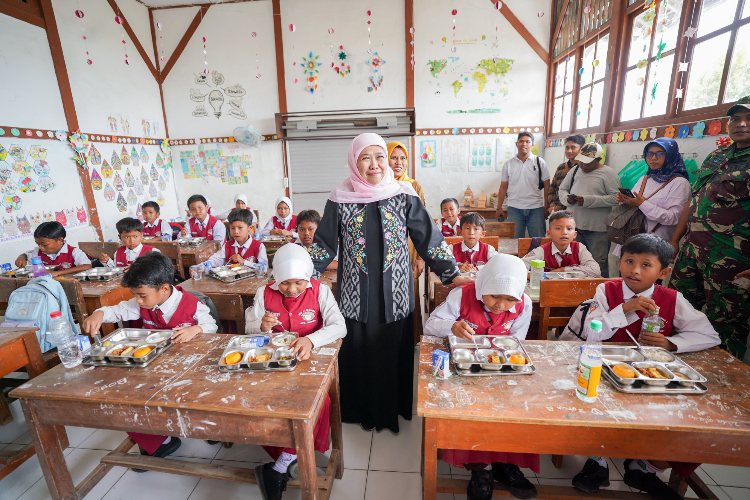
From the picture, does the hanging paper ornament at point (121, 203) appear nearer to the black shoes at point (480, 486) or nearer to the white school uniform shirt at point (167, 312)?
the white school uniform shirt at point (167, 312)

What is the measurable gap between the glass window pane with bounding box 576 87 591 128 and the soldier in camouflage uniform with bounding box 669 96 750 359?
3.07 m

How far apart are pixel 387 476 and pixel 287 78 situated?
6.94 m

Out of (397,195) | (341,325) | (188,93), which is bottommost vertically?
(341,325)

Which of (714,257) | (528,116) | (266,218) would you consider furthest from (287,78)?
(714,257)

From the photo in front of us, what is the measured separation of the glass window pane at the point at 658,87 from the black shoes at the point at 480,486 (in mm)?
3785

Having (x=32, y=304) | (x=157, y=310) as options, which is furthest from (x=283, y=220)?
(x=157, y=310)

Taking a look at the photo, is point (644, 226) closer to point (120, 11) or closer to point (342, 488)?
point (342, 488)

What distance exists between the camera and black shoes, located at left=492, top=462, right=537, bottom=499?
1.66 m

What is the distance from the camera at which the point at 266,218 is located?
7.66 m

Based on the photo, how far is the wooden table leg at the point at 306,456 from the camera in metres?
1.36

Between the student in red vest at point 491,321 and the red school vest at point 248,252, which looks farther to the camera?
the red school vest at point 248,252

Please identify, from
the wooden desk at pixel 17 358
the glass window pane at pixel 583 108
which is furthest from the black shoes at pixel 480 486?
the glass window pane at pixel 583 108

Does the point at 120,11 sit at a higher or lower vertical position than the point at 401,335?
higher

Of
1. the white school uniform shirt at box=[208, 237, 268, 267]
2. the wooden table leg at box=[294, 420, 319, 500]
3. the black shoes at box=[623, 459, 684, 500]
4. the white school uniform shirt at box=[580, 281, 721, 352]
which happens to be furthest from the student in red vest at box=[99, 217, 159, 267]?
the black shoes at box=[623, 459, 684, 500]
